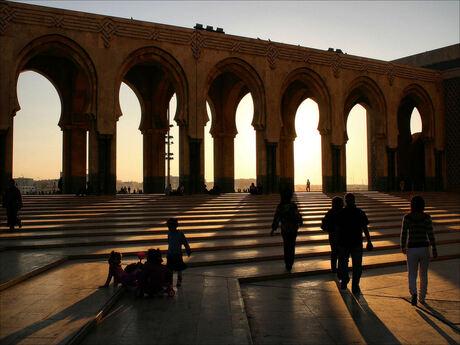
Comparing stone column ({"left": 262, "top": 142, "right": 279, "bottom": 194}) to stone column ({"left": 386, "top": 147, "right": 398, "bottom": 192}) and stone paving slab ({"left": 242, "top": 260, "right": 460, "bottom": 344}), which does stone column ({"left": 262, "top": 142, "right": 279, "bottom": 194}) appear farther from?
stone paving slab ({"left": 242, "top": 260, "right": 460, "bottom": 344})

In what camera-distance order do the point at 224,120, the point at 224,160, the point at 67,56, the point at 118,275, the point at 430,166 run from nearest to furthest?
the point at 118,275
the point at 67,56
the point at 224,160
the point at 224,120
the point at 430,166

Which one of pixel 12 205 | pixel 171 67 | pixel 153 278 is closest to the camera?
pixel 153 278

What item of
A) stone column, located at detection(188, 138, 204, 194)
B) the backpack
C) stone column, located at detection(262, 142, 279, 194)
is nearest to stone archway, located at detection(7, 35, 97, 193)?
stone column, located at detection(188, 138, 204, 194)

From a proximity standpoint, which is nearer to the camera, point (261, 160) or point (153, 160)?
point (261, 160)

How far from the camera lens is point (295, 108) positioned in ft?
80.0

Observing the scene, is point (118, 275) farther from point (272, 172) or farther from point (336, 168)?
point (336, 168)

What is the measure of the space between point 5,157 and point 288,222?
38.9 feet

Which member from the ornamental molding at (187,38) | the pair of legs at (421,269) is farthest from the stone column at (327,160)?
the pair of legs at (421,269)

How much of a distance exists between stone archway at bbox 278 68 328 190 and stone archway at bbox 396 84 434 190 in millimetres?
5935

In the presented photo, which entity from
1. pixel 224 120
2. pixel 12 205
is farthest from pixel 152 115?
pixel 12 205

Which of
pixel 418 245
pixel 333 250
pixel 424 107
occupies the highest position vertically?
pixel 424 107

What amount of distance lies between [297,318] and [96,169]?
1310 centimetres

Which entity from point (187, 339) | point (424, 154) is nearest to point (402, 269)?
point (187, 339)

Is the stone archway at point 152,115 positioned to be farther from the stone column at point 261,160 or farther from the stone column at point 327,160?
the stone column at point 327,160
